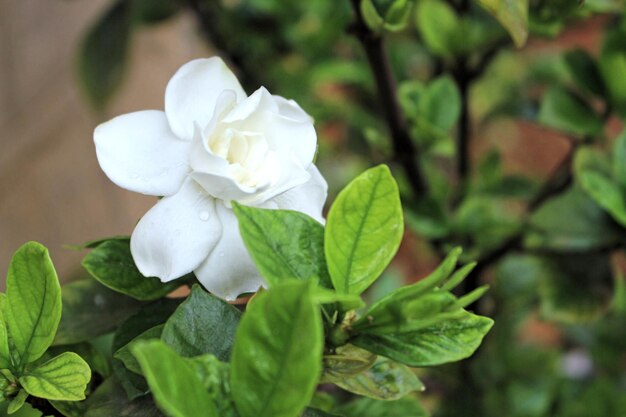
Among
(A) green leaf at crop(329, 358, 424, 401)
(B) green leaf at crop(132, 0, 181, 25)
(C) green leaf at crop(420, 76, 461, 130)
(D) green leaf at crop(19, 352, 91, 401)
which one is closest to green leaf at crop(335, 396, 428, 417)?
(A) green leaf at crop(329, 358, 424, 401)

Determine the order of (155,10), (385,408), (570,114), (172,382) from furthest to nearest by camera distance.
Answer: (155,10), (570,114), (385,408), (172,382)

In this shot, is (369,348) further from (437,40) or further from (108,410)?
(437,40)

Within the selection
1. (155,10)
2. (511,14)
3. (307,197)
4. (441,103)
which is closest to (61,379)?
(307,197)

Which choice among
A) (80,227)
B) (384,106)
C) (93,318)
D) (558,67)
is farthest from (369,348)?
(80,227)

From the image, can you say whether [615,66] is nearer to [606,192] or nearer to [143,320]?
[606,192]

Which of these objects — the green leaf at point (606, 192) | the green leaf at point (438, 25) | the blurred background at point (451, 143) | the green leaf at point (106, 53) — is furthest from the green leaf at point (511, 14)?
the green leaf at point (106, 53)

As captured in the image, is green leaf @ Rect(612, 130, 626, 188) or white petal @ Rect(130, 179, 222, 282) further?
green leaf @ Rect(612, 130, 626, 188)

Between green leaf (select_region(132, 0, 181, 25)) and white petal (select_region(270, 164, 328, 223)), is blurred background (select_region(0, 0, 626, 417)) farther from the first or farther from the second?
white petal (select_region(270, 164, 328, 223))
